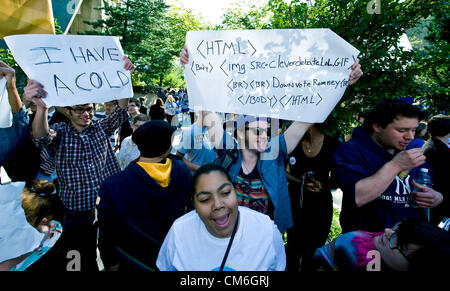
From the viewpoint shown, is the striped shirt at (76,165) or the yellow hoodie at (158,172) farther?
the striped shirt at (76,165)

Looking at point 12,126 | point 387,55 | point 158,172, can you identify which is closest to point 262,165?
point 158,172

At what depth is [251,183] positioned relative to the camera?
2.13 meters

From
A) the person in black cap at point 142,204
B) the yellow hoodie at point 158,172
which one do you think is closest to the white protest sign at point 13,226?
the person in black cap at point 142,204

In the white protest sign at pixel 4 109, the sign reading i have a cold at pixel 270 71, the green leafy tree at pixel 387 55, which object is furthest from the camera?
the sign reading i have a cold at pixel 270 71

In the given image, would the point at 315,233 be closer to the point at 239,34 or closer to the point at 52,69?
the point at 239,34

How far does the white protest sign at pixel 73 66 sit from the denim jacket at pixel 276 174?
1.50 m

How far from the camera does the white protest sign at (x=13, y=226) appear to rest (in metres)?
1.21

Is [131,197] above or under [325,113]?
under

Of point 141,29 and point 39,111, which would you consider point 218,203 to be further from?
point 141,29

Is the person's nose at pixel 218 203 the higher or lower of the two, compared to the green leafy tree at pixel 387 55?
lower

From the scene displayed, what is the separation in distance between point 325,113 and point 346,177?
27.3 inches

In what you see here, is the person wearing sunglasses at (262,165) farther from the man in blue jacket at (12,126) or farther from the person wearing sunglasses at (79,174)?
the man in blue jacket at (12,126)

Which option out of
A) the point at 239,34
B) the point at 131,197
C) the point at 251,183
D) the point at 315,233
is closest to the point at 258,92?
the point at 239,34

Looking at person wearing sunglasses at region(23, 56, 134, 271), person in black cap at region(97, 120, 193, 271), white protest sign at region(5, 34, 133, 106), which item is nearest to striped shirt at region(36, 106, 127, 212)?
person wearing sunglasses at region(23, 56, 134, 271)
